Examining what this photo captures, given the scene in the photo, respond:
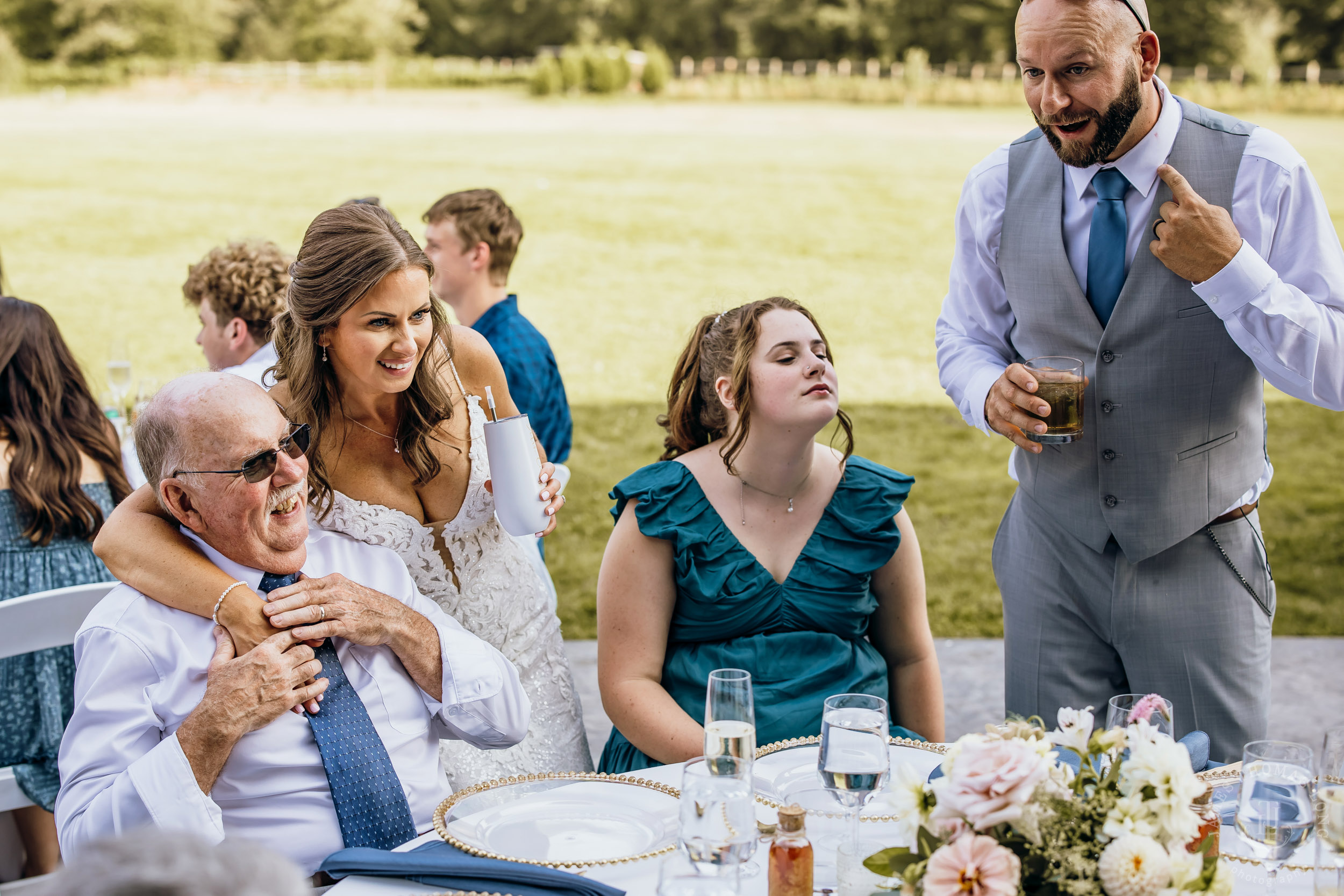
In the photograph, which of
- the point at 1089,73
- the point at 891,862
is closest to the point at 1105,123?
the point at 1089,73

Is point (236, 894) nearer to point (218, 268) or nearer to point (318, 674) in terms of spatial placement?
point (318, 674)

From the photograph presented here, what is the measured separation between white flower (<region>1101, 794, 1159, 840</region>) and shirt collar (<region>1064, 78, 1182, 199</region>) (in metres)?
1.49

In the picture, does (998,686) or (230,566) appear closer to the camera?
(230,566)

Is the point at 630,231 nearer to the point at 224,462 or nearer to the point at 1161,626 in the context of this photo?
the point at 1161,626

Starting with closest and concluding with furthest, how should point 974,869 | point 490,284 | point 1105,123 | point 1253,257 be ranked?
point 974,869, point 1253,257, point 1105,123, point 490,284

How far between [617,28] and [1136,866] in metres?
39.2

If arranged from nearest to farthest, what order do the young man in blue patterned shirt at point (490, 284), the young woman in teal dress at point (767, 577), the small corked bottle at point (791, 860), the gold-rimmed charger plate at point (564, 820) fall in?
the small corked bottle at point (791, 860) < the gold-rimmed charger plate at point (564, 820) < the young woman in teal dress at point (767, 577) < the young man in blue patterned shirt at point (490, 284)

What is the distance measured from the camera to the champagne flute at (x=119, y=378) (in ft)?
13.4

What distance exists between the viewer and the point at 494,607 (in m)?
2.75

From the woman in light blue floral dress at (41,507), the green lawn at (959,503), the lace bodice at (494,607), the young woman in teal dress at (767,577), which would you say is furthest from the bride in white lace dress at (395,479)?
the green lawn at (959,503)

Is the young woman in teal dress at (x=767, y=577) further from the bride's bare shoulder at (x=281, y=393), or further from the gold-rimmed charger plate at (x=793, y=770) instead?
the bride's bare shoulder at (x=281, y=393)

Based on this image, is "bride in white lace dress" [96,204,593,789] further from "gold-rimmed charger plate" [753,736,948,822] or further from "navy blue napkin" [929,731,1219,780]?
"navy blue napkin" [929,731,1219,780]

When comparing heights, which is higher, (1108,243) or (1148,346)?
(1108,243)

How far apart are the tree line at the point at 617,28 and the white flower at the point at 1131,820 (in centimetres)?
3466
